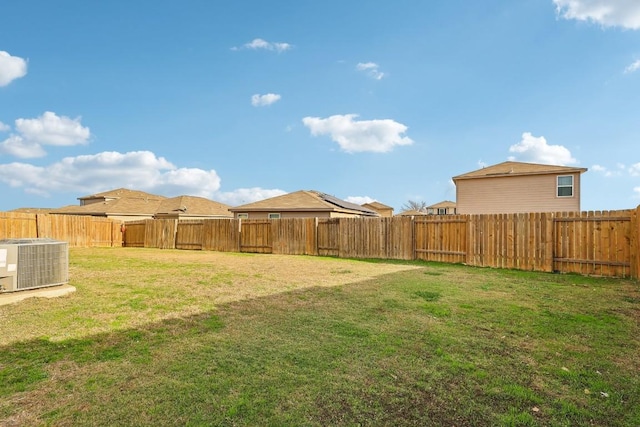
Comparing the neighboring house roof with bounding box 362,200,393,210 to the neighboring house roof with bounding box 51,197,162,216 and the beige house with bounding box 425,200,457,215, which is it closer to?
the beige house with bounding box 425,200,457,215

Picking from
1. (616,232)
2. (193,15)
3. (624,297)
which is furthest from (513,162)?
(193,15)

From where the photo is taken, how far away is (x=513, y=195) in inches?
762

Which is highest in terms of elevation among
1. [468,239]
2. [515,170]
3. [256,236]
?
[515,170]

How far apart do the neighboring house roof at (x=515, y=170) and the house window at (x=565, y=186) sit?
17.3 inches

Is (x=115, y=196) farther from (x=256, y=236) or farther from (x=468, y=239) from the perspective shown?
(x=468, y=239)

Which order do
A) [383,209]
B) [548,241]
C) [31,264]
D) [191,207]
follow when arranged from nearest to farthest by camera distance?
1. [31,264]
2. [548,241]
3. [191,207]
4. [383,209]

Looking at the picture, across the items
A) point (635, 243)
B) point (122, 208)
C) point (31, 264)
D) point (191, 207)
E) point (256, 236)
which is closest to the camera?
point (31, 264)

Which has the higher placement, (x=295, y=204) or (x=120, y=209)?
(x=295, y=204)

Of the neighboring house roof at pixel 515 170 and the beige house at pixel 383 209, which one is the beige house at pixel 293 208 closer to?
the neighboring house roof at pixel 515 170

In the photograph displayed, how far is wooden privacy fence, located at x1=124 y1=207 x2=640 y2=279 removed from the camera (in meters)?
8.39

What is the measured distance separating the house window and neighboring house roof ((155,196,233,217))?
2394 centimetres

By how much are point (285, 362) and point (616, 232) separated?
940 cm

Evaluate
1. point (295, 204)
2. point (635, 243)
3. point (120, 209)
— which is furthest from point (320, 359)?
point (120, 209)

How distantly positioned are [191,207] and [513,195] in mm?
25964
